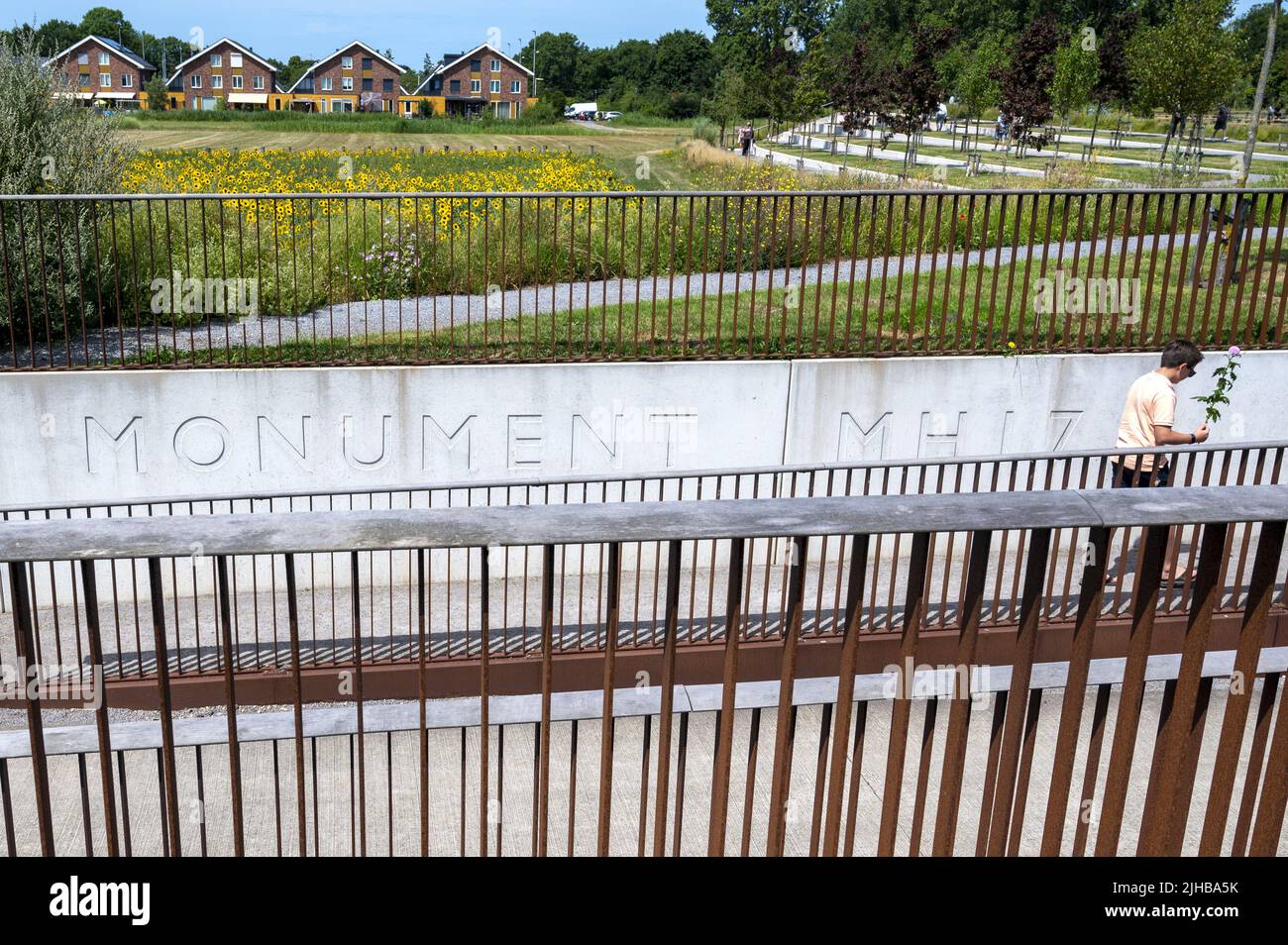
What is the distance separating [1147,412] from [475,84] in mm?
119211

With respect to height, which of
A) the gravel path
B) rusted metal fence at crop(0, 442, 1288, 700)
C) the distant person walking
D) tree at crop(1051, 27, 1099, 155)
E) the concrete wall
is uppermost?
tree at crop(1051, 27, 1099, 155)

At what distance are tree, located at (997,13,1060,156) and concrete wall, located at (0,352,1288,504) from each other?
2160 cm

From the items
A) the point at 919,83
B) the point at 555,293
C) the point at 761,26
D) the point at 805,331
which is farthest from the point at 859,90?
the point at 761,26

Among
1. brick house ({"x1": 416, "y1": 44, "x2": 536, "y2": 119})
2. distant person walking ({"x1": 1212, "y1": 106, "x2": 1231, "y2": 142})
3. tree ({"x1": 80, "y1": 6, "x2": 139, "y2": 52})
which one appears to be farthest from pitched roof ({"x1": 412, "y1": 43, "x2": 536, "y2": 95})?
distant person walking ({"x1": 1212, "y1": 106, "x2": 1231, "y2": 142})

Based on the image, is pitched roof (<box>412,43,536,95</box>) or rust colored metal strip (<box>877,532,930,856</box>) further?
pitched roof (<box>412,43,536,95</box>)

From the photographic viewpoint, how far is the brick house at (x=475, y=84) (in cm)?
11925

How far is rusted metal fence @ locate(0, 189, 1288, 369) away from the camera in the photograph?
34.3ft

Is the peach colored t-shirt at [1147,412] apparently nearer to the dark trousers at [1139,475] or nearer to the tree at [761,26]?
the dark trousers at [1139,475]

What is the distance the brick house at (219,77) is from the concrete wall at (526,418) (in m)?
109

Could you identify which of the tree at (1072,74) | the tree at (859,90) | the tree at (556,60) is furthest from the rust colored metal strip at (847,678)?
the tree at (556,60)

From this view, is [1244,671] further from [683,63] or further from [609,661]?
[683,63]

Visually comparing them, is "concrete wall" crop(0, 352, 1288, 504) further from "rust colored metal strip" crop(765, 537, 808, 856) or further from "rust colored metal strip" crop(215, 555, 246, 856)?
"rust colored metal strip" crop(765, 537, 808, 856)
